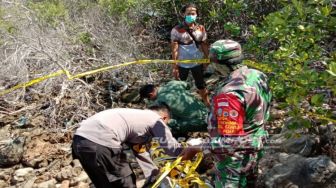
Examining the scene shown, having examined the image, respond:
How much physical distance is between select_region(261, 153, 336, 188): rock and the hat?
128 centimetres

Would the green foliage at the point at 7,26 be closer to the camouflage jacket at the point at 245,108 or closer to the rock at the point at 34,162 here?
the rock at the point at 34,162

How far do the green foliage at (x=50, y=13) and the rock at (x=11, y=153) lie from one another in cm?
242

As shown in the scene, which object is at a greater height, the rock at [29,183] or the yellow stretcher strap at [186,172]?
the yellow stretcher strap at [186,172]

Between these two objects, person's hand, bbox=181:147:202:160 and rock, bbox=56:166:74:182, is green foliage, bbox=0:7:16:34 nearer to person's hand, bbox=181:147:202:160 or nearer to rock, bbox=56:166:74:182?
rock, bbox=56:166:74:182

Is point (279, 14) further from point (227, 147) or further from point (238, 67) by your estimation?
point (227, 147)

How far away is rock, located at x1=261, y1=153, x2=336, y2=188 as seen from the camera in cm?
368

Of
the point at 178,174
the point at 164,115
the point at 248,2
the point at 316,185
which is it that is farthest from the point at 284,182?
the point at 248,2

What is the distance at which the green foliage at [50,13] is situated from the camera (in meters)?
7.80

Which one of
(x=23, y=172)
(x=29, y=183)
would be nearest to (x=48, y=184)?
(x=29, y=183)

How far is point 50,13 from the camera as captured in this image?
783 centimetres

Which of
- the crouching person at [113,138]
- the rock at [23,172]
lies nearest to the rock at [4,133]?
the rock at [23,172]

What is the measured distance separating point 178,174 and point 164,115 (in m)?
0.49

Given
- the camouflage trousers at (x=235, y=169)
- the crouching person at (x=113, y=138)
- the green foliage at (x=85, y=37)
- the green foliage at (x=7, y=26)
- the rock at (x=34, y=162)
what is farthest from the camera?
the green foliage at (x=85, y=37)

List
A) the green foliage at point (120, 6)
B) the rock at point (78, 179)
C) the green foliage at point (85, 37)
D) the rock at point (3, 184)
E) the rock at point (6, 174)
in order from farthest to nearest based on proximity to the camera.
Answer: the green foliage at point (120, 6) → the green foliage at point (85, 37) → the rock at point (6, 174) → the rock at point (3, 184) → the rock at point (78, 179)
